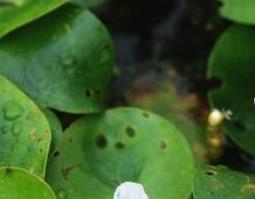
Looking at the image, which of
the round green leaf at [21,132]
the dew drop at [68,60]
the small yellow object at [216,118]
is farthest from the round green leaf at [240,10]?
the round green leaf at [21,132]

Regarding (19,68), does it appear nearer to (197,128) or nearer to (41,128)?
(41,128)

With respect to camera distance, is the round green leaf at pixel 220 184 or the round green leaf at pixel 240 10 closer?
the round green leaf at pixel 220 184

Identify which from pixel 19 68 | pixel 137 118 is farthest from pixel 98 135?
pixel 19 68

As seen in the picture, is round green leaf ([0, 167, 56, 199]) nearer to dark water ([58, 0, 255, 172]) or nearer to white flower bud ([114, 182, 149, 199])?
white flower bud ([114, 182, 149, 199])

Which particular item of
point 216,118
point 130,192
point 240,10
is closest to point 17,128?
point 130,192

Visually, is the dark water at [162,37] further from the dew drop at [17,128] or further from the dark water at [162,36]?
the dew drop at [17,128]
